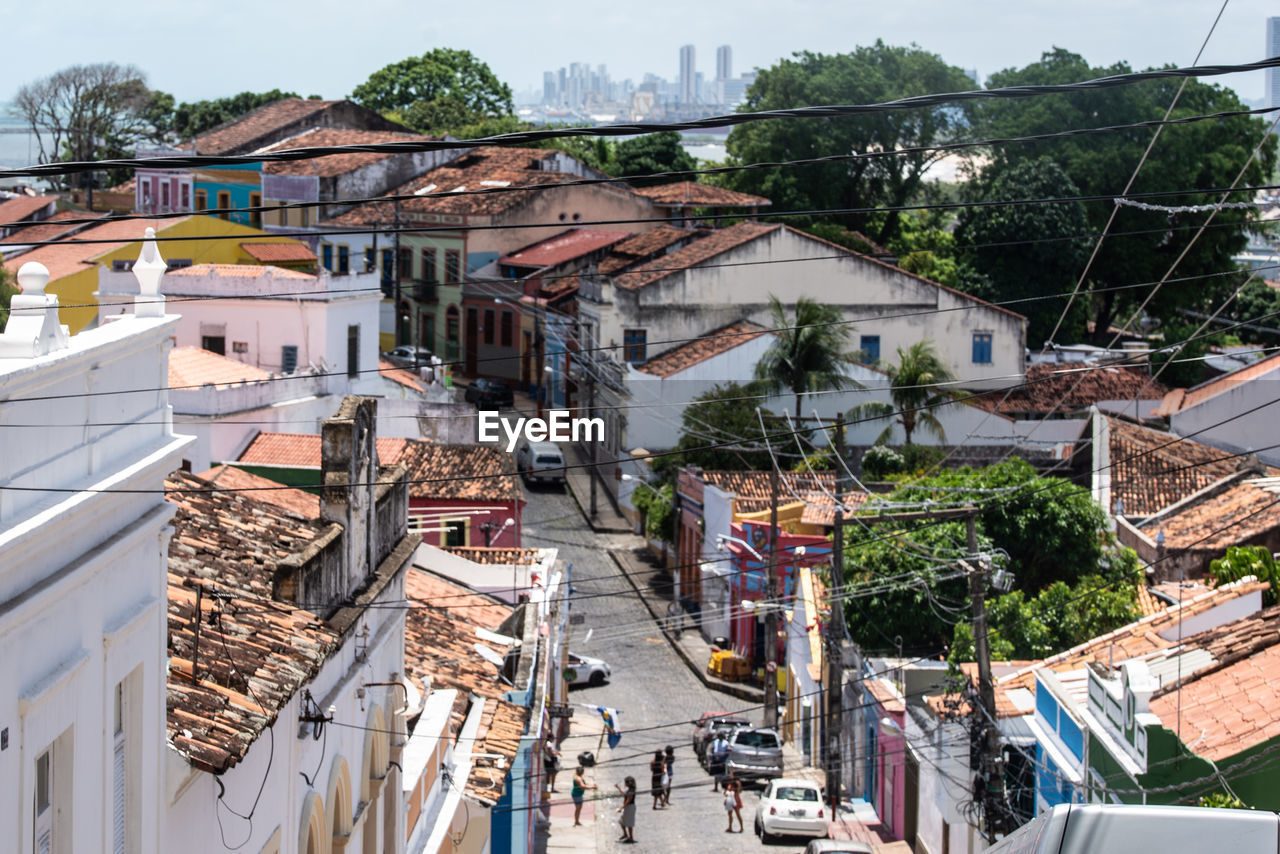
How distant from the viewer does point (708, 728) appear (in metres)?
33.2

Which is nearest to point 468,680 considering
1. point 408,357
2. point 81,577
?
point 81,577

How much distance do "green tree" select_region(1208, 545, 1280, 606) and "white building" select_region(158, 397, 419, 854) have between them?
42.5ft

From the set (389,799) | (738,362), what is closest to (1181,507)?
(738,362)

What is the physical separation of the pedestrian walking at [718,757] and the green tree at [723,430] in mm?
13751

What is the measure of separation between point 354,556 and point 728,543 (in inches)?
995

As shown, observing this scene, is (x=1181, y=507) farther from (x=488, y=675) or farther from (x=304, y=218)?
(x=304, y=218)

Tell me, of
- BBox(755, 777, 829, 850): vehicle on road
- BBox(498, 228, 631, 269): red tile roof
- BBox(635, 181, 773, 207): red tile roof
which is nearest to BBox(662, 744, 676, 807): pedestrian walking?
BBox(755, 777, 829, 850): vehicle on road

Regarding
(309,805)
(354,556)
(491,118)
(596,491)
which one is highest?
(491,118)

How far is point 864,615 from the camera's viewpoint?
32656mm

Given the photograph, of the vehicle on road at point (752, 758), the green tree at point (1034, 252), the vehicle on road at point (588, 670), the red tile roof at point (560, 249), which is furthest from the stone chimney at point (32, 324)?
the green tree at point (1034, 252)

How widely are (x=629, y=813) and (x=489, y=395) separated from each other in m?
29.1

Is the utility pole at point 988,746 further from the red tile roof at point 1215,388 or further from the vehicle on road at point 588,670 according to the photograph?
the red tile roof at point 1215,388

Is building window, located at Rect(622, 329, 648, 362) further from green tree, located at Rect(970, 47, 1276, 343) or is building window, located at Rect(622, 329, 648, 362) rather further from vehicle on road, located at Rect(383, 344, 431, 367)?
green tree, located at Rect(970, 47, 1276, 343)

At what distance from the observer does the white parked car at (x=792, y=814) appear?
27453 mm
